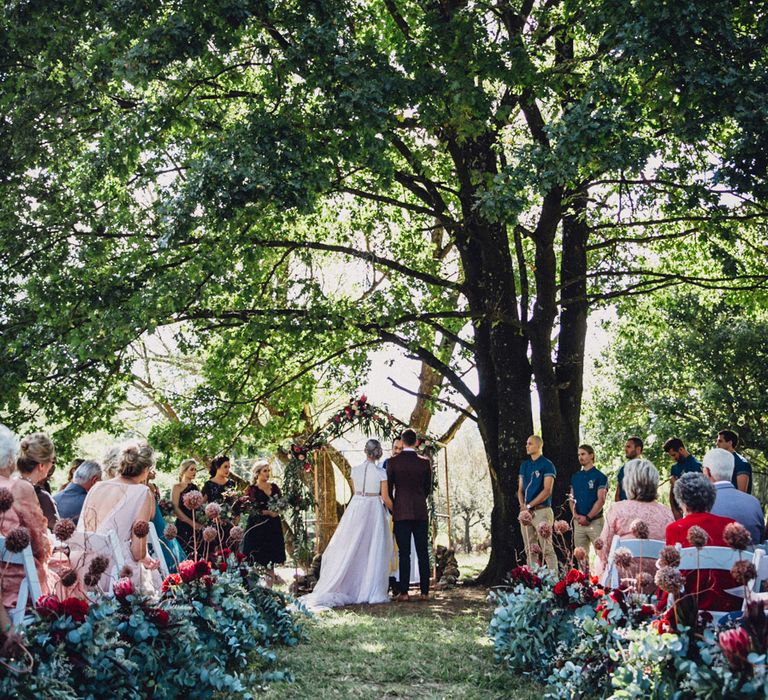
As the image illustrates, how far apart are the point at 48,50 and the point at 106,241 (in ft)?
8.32

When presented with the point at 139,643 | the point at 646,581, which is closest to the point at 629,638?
the point at 646,581

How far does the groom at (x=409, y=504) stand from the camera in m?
11.9

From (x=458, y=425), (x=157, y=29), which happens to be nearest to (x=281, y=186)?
(x=157, y=29)

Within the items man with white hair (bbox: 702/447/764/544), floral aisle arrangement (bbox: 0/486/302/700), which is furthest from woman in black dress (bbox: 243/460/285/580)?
man with white hair (bbox: 702/447/764/544)

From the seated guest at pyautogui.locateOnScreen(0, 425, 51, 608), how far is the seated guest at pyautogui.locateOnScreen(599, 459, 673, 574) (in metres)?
3.90

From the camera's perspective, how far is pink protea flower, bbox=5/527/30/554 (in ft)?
15.1

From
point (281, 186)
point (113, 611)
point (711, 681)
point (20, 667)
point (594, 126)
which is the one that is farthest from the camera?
point (281, 186)

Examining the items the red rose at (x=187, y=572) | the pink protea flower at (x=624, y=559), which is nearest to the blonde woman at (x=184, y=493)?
the red rose at (x=187, y=572)

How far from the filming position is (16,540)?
4.60 m

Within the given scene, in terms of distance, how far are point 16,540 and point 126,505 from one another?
7.07ft

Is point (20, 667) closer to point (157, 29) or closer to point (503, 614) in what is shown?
point (503, 614)

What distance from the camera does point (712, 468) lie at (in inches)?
253

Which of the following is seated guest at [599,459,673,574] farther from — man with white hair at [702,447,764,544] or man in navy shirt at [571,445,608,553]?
man in navy shirt at [571,445,608,553]

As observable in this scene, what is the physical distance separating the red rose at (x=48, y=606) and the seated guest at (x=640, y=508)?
12.6ft
